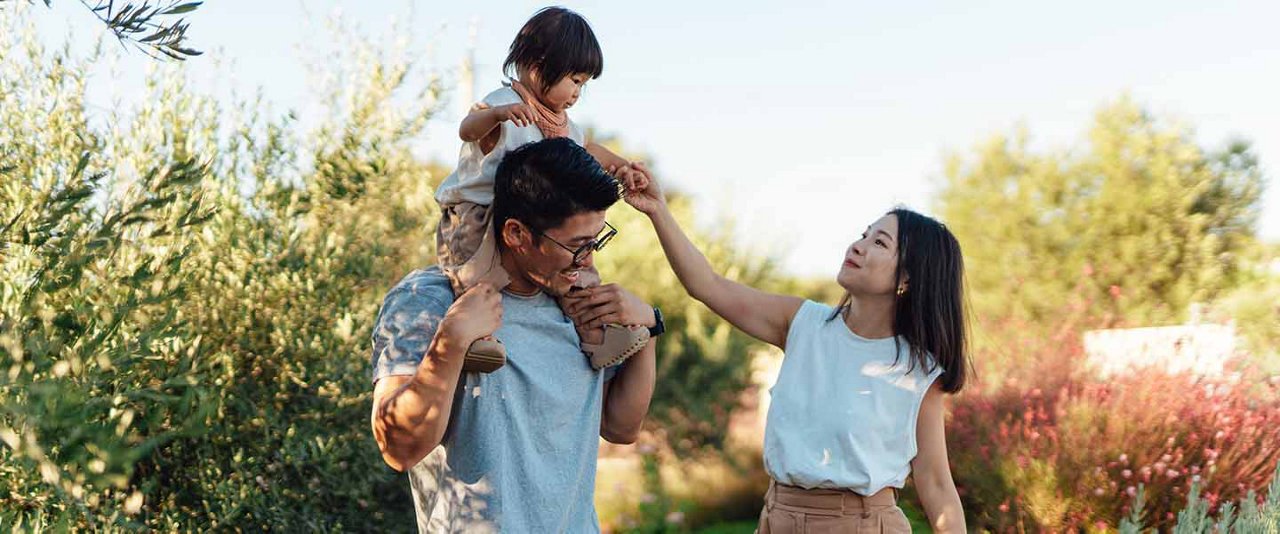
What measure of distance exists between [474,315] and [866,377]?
1.80 meters

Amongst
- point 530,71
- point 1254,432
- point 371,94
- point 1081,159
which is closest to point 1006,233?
point 1081,159

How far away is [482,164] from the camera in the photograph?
8.89ft

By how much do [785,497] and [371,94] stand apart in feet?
11.2

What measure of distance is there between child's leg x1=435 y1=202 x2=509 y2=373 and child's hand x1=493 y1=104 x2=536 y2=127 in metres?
0.20

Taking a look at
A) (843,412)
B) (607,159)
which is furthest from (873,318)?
(607,159)

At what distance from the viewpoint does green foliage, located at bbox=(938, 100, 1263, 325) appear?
49.3 feet

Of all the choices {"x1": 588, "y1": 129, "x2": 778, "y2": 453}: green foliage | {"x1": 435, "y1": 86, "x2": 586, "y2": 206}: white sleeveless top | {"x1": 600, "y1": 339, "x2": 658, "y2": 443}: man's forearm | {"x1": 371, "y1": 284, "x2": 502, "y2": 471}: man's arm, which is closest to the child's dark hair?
{"x1": 435, "y1": 86, "x2": 586, "y2": 206}: white sleeveless top

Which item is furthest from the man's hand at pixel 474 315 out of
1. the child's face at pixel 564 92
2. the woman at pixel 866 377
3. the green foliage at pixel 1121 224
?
the green foliage at pixel 1121 224

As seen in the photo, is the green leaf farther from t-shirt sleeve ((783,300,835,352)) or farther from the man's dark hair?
t-shirt sleeve ((783,300,835,352))

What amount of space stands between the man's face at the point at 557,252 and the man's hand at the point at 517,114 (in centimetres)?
30

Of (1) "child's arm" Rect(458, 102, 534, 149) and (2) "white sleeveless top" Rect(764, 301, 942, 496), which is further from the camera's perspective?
(2) "white sleeveless top" Rect(764, 301, 942, 496)

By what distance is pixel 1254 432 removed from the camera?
6.51 metres

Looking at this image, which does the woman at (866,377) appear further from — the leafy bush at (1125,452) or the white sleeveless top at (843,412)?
the leafy bush at (1125,452)

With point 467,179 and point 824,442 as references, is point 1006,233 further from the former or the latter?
point 467,179
